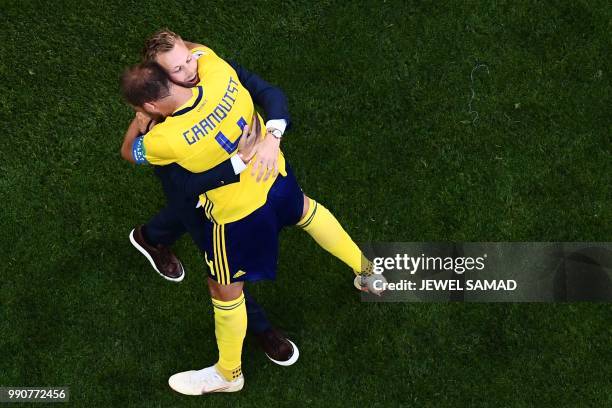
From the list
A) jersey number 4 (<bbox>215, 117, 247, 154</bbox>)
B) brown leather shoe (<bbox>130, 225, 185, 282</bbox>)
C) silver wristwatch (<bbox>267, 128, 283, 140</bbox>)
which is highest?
silver wristwatch (<bbox>267, 128, 283, 140</bbox>)

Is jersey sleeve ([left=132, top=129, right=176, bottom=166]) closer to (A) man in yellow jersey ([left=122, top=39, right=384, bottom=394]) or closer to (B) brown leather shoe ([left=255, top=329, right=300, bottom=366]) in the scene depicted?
(A) man in yellow jersey ([left=122, top=39, right=384, bottom=394])

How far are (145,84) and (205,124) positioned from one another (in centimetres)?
38

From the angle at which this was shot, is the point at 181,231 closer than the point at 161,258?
Yes

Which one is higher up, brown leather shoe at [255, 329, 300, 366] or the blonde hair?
the blonde hair

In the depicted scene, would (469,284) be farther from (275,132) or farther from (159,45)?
(159,45)

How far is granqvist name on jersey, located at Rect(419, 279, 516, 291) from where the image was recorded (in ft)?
20.6

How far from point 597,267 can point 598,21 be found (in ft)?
7.44

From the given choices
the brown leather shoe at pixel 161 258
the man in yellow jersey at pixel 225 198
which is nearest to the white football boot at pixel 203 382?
the man in yellow jersey at pixel 225 198

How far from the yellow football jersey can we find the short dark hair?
16cm

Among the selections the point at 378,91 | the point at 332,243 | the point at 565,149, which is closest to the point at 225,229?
the point at 332,243

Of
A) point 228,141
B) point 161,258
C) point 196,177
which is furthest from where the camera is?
point 161,258

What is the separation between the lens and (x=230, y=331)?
532 cm

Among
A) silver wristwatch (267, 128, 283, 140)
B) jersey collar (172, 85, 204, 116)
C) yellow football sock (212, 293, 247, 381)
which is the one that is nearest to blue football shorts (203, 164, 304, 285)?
yellow football sock (212, 293, 247, 381)

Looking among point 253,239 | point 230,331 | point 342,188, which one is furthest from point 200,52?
point 342,188
